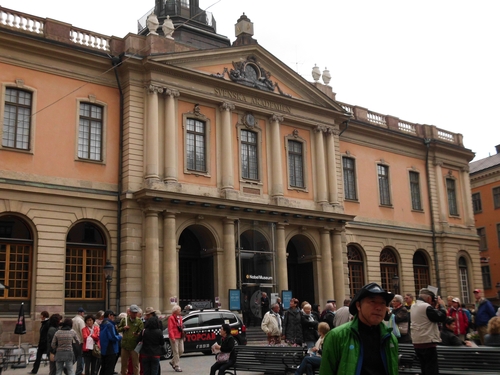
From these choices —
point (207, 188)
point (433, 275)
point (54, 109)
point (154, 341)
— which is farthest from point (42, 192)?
point (433, 275)

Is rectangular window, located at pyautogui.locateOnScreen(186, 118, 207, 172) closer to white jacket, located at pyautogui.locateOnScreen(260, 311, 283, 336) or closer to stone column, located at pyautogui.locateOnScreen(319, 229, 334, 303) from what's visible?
stone column, located at pyautogui.locateOnScreen(319, 229, 334, 303)

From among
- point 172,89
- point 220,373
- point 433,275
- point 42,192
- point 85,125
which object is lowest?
point 220,373

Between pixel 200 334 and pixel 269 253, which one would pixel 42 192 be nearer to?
pixel 200 334

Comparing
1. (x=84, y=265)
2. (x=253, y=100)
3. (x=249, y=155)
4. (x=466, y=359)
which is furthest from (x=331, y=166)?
(x=466, y=359)

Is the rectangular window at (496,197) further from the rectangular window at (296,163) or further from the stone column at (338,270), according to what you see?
the rectangular window at (296,163)

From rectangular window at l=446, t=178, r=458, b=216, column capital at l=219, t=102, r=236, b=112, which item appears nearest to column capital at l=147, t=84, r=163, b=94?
column capital at l=219, t=102, r=236, b=112

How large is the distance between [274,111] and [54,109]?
1090cm

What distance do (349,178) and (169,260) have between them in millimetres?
14040

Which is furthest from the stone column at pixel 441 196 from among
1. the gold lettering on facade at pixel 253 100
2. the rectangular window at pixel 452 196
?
the gold lettering on facade at pixel 253 100

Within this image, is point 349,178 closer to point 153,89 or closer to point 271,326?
point 153,89

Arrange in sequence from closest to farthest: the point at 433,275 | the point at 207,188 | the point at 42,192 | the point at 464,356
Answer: the point at 464,356, the point at 42,192, the point at 207,188, the point at 433,275

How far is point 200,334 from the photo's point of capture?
21094mm

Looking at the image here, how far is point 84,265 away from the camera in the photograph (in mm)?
25172

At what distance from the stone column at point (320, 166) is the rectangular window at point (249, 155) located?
3903mm
